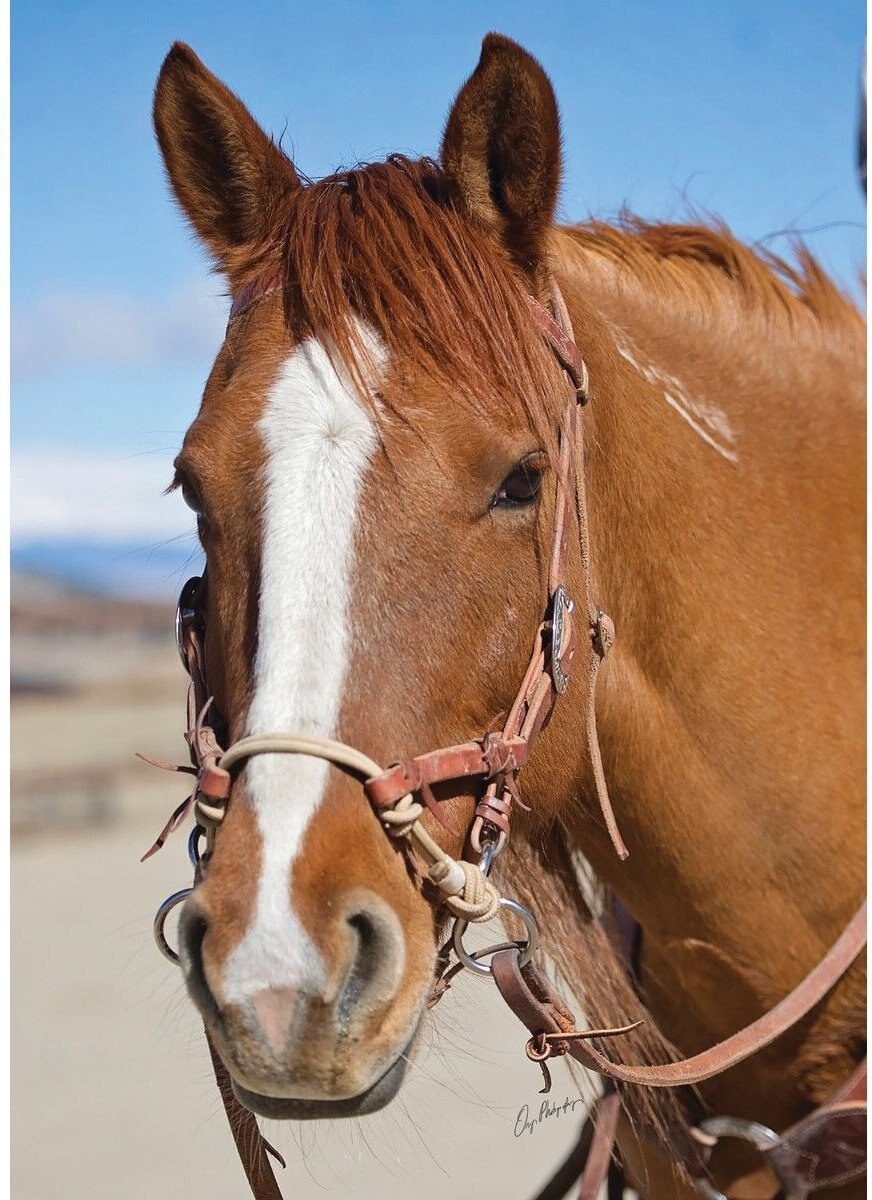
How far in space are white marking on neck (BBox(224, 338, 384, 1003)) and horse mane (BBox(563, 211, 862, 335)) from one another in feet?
2.95

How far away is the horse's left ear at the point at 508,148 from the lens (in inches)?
66.6

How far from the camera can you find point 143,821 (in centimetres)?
1160

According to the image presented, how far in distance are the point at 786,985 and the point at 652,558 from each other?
836 millimetres

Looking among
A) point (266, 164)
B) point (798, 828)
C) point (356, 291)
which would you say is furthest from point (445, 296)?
point (798, 828)

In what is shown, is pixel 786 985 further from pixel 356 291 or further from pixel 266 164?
pixel 266 164

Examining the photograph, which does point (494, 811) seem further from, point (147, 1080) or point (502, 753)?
point (147, 1080)

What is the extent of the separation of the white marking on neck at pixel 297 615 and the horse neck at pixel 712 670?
526 mm

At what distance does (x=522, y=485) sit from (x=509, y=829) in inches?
20.1

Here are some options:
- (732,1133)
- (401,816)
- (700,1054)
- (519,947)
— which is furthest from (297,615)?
(732,1133)

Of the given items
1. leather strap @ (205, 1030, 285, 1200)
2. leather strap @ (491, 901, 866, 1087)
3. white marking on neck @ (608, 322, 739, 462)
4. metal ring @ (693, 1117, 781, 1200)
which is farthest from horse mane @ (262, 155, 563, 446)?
metal ring @ (693, 1117, 781, 1200)

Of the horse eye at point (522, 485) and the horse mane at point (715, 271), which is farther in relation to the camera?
the horse mane at point (715, 271)

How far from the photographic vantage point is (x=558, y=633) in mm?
1723

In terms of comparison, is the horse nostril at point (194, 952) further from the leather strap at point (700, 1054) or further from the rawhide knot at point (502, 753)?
the leather strap at point (700, 1054)

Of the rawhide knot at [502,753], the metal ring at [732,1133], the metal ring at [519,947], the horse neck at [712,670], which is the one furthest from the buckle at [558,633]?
the metal ring at [732,1133]
